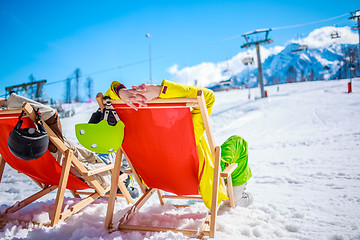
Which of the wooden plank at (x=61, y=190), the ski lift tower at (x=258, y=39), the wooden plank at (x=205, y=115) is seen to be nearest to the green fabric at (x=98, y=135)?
the wooden plank at (x=61, y=190)

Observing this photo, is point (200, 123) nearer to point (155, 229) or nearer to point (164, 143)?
point (164, 143)

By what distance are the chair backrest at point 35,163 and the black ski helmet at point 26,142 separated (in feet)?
0.57

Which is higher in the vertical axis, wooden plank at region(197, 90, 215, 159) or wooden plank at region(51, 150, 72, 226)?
wooden plank at region(197, 90, 215, 159)

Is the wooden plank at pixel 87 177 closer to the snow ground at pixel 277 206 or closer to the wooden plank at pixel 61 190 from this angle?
the wooden plank at pixel 61 190

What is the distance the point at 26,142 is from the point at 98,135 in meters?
0.57

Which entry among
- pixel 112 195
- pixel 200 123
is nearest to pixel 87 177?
pixel 112 195

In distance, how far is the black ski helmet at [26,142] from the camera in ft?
5.42

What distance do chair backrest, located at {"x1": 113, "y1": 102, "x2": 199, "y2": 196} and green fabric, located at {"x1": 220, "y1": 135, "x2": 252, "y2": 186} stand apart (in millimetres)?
505

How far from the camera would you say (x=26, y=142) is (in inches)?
65.0

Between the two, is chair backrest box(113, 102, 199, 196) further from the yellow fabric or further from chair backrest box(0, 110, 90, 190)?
chair backrest box(0, 110, 90, 190)

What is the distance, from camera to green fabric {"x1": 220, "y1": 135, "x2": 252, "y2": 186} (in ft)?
7.17

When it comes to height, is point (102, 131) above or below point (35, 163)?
above

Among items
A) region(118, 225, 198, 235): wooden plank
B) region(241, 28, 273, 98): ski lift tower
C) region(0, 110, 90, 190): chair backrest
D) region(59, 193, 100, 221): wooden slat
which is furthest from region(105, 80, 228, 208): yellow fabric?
region(241, 28, 273, 98): ski lift tower

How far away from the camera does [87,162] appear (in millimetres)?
2455
